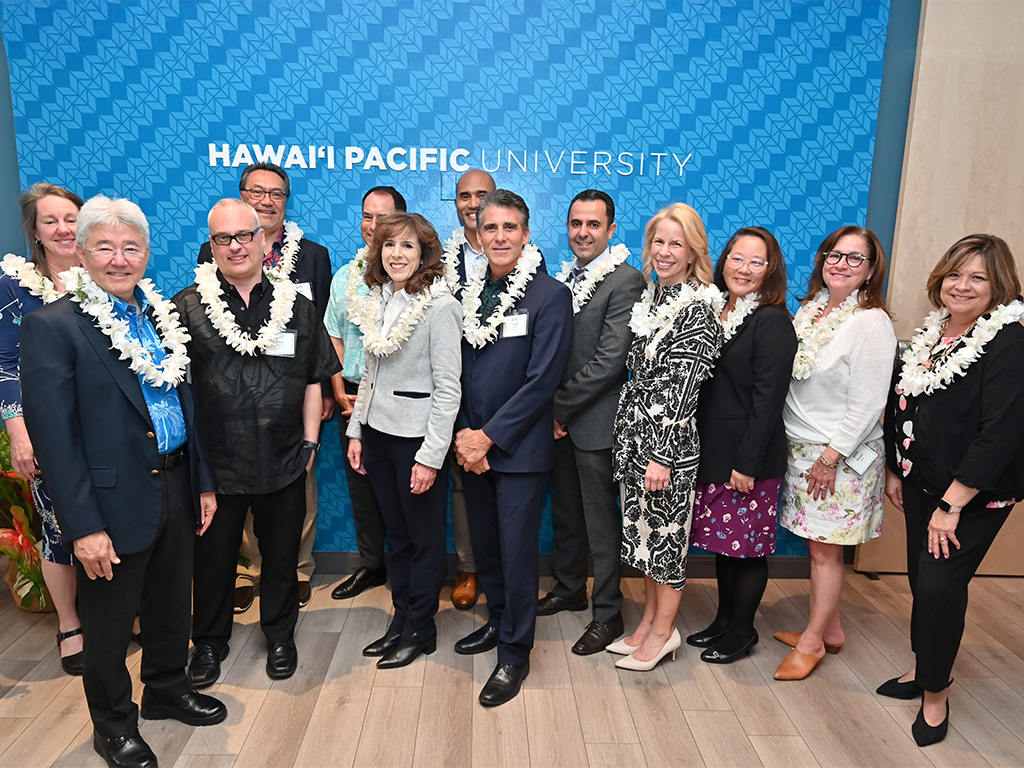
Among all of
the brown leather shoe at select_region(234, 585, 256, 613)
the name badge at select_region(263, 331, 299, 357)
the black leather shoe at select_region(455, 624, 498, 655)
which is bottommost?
the brown leather shoe at select_region(234, 585, 256, 613)

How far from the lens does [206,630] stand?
9.34 feet

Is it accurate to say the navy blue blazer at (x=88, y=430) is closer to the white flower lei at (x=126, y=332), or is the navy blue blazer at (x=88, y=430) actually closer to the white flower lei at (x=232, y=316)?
the white flower lei at (x=126, y=332)

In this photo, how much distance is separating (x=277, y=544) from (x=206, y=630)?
1.62ft

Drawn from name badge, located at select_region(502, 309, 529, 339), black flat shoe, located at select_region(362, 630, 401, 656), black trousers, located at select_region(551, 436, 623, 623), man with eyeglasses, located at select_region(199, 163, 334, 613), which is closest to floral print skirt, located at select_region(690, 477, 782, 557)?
black trousers, located at select_region(551, 436, 623, 623)

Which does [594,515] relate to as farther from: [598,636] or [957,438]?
[957,438]

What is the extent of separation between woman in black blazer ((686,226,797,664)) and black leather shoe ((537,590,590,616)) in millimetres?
831

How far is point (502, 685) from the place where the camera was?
8.80 feet

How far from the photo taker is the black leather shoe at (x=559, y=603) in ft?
11.2

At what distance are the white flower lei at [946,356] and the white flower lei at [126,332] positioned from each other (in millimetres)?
2621

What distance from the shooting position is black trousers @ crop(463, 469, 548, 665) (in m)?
2.67

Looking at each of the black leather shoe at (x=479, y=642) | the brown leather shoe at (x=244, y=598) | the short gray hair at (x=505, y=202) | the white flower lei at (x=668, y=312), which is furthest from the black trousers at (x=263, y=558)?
the white flower lei at (x=668, y=312)

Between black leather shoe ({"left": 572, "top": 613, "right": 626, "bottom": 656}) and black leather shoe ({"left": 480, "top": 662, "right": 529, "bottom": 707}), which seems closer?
black leather shoe ({"left": 480, "top": 662, "right": 529, "bottom": 707})

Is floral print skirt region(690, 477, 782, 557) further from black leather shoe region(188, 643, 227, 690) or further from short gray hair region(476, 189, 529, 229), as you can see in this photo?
black leather shoe region(188, 643, 227, 690)

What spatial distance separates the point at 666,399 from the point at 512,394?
1.95ft
